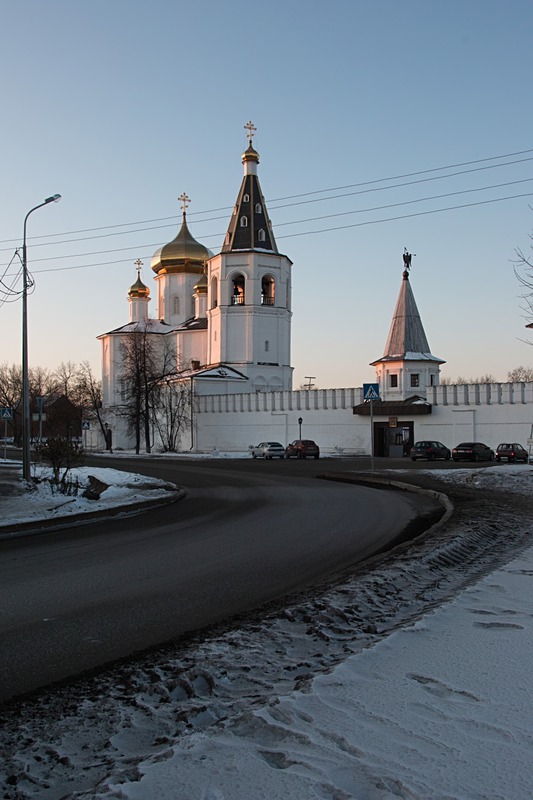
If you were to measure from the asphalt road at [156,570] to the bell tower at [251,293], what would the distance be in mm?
52968

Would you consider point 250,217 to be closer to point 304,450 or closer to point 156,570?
point 304,450

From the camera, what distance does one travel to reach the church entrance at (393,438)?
5497cm

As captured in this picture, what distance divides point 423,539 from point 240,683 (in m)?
7.25

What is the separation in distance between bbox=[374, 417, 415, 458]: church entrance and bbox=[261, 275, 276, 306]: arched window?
19650 mm

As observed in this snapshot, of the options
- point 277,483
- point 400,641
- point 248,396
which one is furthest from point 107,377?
point 400,641

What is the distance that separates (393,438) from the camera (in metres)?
57.2

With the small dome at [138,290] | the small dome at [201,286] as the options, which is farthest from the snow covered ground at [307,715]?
the small dome at [138,290]

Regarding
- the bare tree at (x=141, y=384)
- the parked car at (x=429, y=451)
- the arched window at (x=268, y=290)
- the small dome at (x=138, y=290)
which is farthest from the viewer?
the small dome at (x=138, y=290)

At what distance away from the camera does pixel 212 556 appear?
10.6 m

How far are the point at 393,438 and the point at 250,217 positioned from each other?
26696mm

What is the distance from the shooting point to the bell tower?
70.4 metres

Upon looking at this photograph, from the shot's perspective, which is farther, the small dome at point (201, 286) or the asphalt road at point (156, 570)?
the small dome at point (201, 286)

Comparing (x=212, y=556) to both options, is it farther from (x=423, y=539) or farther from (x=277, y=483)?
(x=277, y=483)

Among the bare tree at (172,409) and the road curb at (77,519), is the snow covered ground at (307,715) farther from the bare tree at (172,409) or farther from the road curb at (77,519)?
the bare tree at (172,409)
